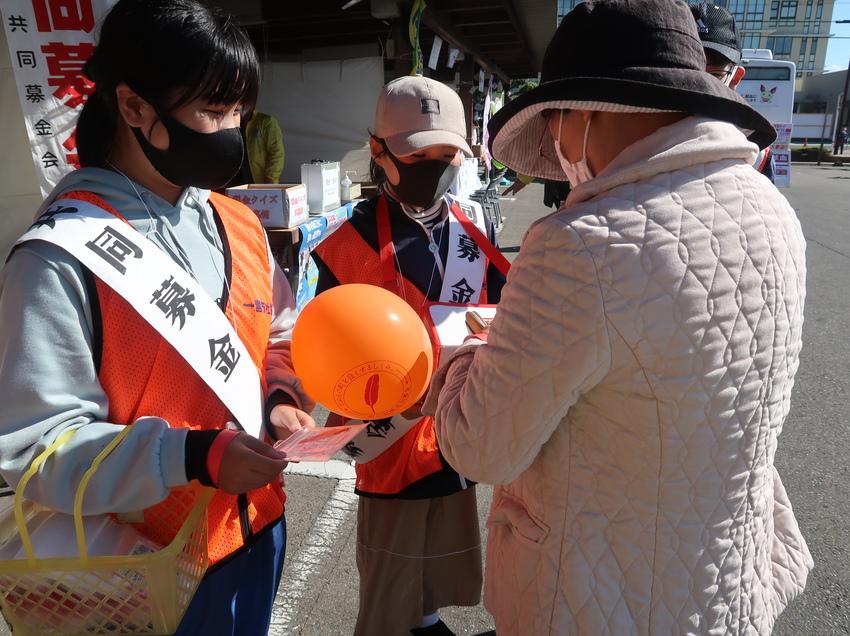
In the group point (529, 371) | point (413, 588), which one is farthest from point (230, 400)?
point (413, 588)

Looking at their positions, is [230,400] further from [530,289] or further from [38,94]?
[38,94]

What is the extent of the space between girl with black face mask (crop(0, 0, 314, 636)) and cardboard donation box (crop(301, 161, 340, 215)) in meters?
3.84

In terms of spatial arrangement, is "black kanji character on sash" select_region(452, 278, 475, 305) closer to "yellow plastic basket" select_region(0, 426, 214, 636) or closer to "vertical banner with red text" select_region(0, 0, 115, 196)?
"yellow plastic basket" select_region(0, 426, 214, 636)

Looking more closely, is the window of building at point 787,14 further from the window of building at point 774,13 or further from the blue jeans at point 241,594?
the blue jeans at point 241,594

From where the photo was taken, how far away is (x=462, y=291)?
2023 mm

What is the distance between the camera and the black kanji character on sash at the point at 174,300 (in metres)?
1.25

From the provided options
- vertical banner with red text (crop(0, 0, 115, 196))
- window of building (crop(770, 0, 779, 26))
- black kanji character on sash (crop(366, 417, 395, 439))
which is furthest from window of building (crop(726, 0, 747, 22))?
black kanji character on sash (crop(366, 417, 395, 439))

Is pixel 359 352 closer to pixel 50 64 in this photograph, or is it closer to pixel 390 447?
pixel 390 447

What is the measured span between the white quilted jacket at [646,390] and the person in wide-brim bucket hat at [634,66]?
6 cm

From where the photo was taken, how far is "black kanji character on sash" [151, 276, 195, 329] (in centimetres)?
125

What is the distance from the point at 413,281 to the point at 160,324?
3.11 ft

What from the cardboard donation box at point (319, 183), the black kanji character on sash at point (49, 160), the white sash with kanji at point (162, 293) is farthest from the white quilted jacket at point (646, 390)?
the cardboard donation box at point (319, 183)

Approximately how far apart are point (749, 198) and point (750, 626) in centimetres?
89

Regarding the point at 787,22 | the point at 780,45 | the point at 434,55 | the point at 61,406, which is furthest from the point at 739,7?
the point at 61,406
